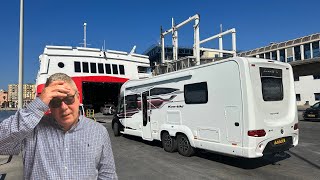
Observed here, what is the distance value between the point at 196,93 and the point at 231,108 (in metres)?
1.62

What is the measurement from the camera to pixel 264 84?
862 centimetres

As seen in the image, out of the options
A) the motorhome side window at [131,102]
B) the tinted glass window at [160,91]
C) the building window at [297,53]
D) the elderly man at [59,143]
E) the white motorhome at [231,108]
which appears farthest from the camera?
the building window at [297,53]

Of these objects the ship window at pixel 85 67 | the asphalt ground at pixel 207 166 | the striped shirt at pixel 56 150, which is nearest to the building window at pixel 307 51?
the ship window at pixel 85 67

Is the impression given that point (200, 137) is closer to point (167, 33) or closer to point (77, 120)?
point (77, 120)

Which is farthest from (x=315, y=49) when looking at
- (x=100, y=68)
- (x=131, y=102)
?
(x=131, y=102)

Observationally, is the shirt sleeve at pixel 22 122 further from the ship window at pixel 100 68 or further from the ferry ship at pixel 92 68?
the ship window at pixel 100 68

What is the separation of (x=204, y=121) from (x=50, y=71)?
73.9 ft

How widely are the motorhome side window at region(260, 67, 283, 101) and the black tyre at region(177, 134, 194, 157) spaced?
302 centimetres

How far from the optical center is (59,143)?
226 centimetres

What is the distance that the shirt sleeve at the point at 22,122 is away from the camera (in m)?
2.00

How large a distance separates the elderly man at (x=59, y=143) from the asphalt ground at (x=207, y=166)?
568cm

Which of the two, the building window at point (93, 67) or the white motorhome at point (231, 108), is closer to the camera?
the white motorhome at point (231, 108)

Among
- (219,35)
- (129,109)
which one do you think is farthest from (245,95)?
(219,35)

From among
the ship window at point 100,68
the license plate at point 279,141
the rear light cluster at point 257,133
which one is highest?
the ship window at point 100,68
